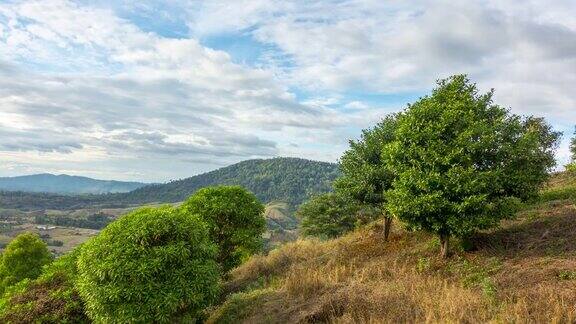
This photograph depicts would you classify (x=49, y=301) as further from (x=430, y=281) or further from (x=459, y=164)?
(x=459, y=164)

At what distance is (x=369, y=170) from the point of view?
21.7 m

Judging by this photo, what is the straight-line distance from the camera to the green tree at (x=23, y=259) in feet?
105

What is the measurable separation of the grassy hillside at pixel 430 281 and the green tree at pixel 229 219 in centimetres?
143

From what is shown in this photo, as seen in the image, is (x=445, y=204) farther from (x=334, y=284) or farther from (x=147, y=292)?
(x=147, y=292)

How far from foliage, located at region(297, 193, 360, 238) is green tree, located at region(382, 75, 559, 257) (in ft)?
89.5

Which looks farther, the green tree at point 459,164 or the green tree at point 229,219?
the green tree at point 229,219

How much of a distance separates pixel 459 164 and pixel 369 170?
6122 millimetres

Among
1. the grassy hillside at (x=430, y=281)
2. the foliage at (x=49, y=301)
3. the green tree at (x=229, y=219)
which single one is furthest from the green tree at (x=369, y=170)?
the foliage at (x=49, y=301)

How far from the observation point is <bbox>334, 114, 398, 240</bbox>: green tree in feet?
71.5

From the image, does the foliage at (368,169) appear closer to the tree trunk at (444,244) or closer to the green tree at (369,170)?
the green tree at (369,170)

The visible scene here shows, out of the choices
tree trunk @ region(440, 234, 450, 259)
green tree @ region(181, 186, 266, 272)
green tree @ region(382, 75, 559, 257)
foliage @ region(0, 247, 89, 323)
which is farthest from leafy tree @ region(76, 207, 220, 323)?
tree trunk @ region(440, 234, 450, 259)

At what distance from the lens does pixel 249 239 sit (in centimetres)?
2172

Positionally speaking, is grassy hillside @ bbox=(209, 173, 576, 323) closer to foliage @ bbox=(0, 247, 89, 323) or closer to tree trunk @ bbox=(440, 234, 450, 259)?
tree trunk @ bbox=(440, 234, 450, 259)

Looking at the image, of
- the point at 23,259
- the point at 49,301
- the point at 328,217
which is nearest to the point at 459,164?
the point at 49,301
